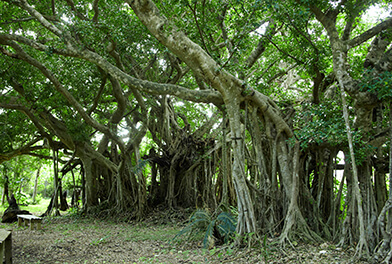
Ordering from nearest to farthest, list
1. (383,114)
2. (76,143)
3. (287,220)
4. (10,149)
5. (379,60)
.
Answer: (379,60)
(287,220)
(383,114)
(76,143)
(10,149)

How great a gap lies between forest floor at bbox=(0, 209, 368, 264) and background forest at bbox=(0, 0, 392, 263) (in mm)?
356

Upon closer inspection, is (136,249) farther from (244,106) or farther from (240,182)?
(244,106)

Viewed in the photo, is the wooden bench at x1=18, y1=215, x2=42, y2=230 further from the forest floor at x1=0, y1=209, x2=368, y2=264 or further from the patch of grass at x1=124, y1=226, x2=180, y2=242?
the patch of grass at x1=124, y1=226, x2=180, y2=242

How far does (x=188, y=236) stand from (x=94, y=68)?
191 inches

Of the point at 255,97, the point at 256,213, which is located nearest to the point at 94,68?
the point at 255,97

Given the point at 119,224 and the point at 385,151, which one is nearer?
the point at 385,151

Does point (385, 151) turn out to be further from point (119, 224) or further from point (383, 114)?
point (119, 224)

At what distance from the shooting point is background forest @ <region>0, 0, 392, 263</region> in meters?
4.44

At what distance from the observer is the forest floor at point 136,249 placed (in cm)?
414

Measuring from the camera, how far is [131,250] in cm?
533

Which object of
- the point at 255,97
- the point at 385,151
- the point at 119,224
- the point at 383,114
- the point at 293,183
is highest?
the point at 255,97

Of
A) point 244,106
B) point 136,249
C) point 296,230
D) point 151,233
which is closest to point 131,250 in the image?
point 136,249

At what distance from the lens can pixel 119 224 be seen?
8.24 metres

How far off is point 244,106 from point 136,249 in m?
2.96
